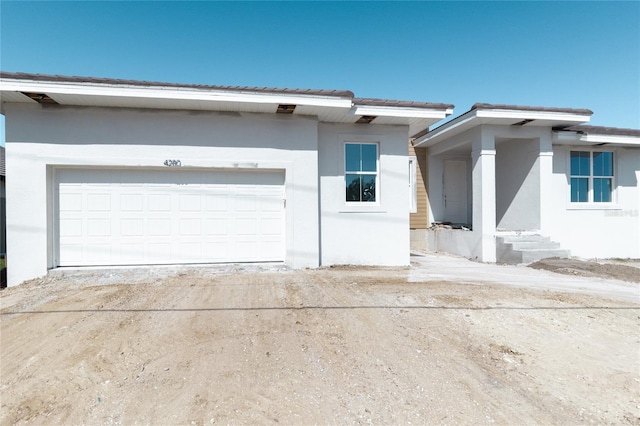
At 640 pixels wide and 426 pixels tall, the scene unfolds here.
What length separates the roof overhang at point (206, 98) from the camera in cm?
600

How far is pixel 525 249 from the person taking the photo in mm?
8766

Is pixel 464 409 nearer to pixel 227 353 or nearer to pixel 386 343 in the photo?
pixel 386 343

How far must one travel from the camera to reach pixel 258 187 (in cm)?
740

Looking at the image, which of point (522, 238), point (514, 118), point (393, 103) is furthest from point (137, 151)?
point (522, 238)

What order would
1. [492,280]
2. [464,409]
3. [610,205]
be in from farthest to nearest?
[610,205] < [492,280] < [464,409]

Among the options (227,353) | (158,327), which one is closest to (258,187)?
(158,327)

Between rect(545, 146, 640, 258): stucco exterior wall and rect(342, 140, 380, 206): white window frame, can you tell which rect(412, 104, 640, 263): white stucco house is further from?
rect(342, 140, 380, 206): white window frame

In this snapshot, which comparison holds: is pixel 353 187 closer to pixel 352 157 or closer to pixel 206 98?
pixel 352 157

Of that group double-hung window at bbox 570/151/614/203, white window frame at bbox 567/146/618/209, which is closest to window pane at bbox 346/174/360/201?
white window frame at bbox 567/146/618/209

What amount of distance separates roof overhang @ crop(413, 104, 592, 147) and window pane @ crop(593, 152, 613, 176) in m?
2.30

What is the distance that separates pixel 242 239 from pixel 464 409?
19.0 ft

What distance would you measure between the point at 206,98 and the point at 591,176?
12.1 meters

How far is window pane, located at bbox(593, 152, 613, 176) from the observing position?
1053 cm

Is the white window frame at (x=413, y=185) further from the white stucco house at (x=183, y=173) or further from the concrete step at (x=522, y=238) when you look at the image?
the white stucco house at (x=183, y=173)
